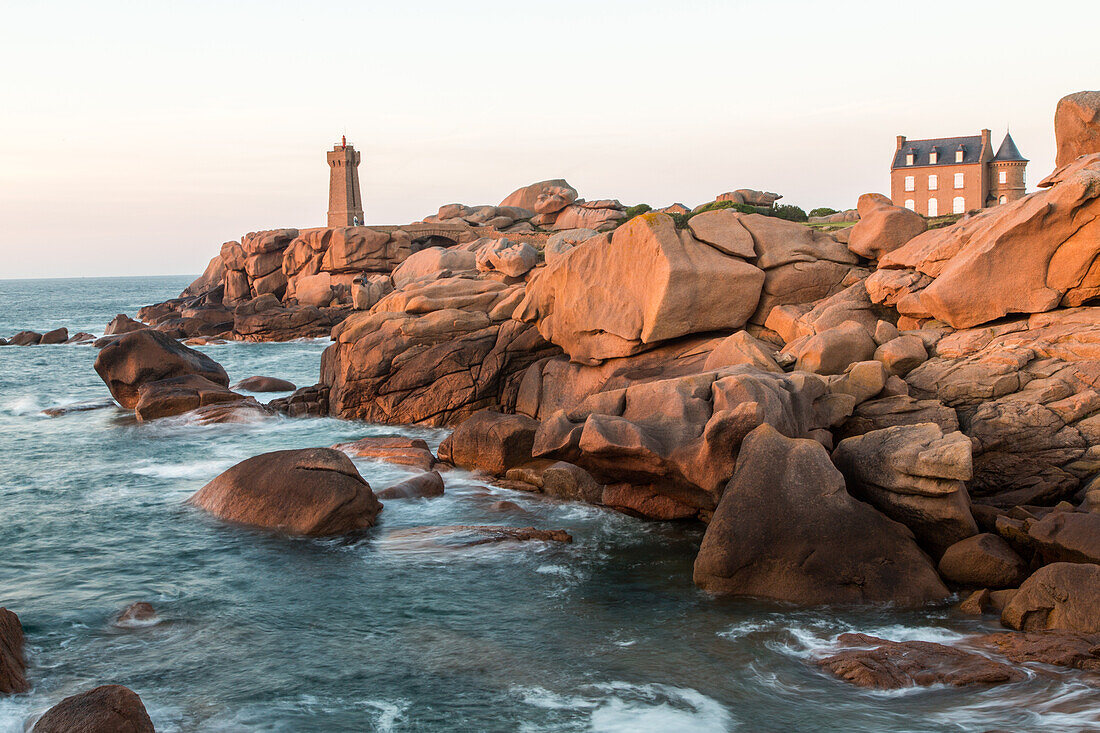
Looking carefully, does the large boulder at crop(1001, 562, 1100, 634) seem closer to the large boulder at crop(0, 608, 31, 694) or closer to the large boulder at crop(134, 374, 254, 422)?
the large boulder at crop(0, 608, 31, 694)

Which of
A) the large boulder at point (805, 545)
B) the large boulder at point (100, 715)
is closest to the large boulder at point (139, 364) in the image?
the large boulder at point (100, 715)

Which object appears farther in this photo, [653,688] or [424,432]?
[424,432]

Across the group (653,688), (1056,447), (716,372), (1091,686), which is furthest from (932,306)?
(653,688)

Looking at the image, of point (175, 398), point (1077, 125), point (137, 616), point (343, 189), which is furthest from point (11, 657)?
point (343, 189)

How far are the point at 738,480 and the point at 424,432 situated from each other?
14200 millimetres

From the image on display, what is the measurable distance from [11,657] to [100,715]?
126 inches

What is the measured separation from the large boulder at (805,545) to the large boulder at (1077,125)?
14.8 meters

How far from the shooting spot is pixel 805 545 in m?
13.6

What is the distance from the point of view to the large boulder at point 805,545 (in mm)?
13305

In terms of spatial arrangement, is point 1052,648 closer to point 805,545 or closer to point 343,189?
point 805,545

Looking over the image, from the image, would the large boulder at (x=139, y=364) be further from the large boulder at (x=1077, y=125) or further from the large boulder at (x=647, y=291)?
the large boulder at (x=1077, y=125)

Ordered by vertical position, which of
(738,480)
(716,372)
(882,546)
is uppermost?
(716,372)

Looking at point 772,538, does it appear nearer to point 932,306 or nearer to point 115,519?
point 932,306

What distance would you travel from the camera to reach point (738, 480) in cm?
1432
